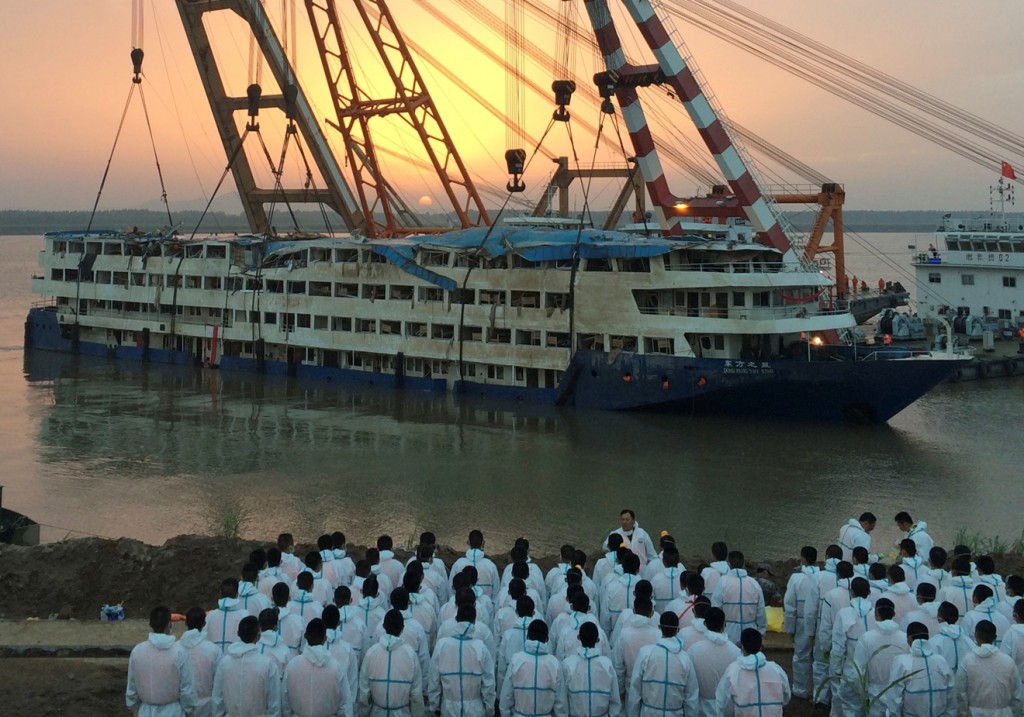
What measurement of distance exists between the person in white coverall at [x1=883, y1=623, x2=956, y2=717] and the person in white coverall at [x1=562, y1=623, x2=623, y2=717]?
180 centimetres

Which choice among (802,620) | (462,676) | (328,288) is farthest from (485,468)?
(328,288)

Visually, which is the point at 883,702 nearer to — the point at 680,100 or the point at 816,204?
the point at 680,100

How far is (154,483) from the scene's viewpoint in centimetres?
1950

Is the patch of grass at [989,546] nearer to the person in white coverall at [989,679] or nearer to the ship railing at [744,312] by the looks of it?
the person in white coverall at [989,679]

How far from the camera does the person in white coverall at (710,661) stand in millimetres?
6383

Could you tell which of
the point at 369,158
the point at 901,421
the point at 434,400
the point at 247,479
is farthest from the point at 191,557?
the point at 369,158

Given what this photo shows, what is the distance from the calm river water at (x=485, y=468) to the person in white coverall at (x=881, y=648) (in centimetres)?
746

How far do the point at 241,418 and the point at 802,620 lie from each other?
68.8 ft

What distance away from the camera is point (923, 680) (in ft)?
20.7

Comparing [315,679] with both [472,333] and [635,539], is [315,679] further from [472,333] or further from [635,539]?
[472,333]

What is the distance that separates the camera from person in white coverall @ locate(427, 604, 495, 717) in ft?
21.2

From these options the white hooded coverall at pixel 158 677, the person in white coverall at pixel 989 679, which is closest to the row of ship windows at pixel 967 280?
the person in white coverall at pixel 989 679

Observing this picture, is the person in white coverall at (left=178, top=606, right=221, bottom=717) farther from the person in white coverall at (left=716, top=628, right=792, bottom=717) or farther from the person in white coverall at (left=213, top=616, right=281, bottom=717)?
the person in white coverall at (left=716, top=628, right=792, bottom=717)

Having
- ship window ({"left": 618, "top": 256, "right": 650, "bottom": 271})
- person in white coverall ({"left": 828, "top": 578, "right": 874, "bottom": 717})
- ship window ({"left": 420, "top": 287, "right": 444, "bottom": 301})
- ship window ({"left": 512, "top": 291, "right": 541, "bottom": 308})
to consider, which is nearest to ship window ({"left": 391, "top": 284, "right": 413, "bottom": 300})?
ship window ({"left": 420, "top": 287, "right": 444, "bottom": 301})
